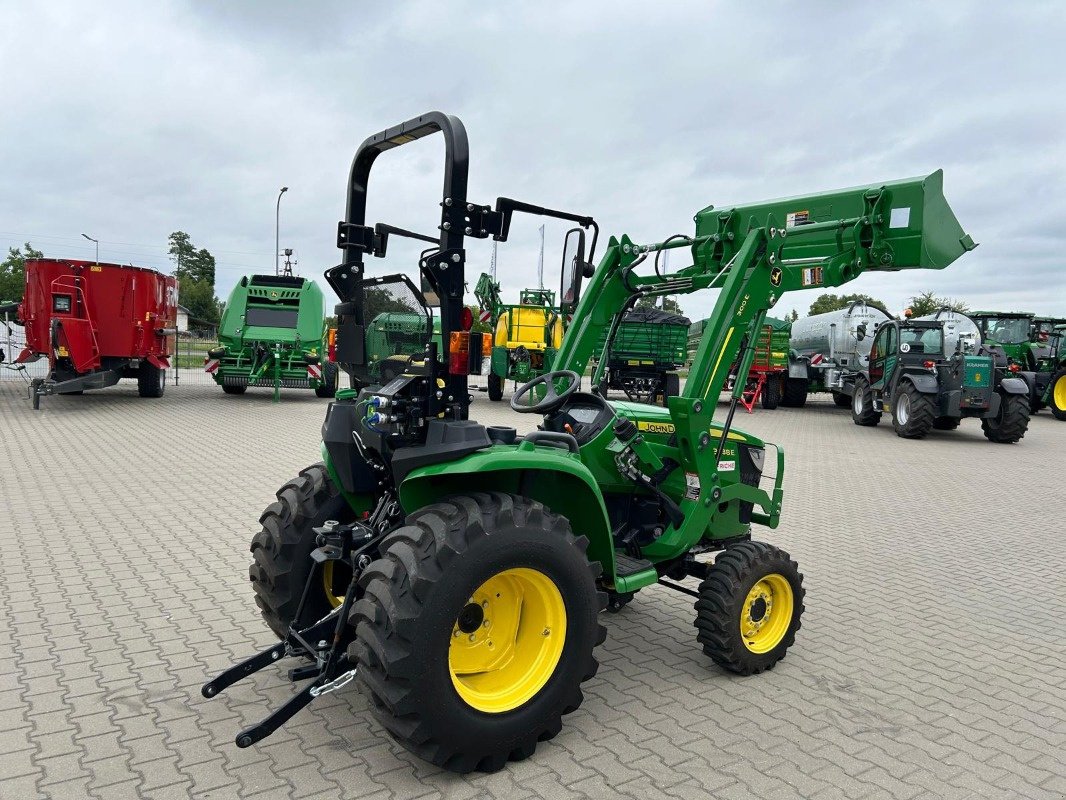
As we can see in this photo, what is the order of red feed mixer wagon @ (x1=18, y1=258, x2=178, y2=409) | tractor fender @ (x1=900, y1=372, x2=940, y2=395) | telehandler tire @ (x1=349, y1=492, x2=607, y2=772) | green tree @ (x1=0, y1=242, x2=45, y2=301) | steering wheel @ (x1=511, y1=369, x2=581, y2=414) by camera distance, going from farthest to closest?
green tree @ (x1=0, y1=242, x2=45, y2=301), tractor fender @ (x1=900, y1=372, x2=940, y2=395), red feed mixer wagon @ (x1=18, y1=258, x2=178, y2=409), steering wheel @ (x1=511, y1=369, x2=581, y2=414), telehandler tire @ (x1=349, y1=492, x2=607, y2=772)

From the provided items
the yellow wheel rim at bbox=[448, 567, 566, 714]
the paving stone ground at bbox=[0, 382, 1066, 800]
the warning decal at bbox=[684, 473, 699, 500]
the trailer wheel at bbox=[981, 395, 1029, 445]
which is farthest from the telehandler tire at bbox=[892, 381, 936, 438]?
the yellow wheel rim at bbox=[448, 567, 566, 714]

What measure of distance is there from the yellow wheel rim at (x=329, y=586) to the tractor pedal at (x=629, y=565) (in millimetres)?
1342

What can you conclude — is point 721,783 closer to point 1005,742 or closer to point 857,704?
point 857,704

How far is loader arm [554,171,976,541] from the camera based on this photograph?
403cm

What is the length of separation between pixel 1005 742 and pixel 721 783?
1.38 m

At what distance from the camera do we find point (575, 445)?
373cm

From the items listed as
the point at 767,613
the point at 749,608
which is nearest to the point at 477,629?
the point at 749,608

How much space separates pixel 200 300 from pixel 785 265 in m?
66.6

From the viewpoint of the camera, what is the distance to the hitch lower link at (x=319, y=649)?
2.91 metres

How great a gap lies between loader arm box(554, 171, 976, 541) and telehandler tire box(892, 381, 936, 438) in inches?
426

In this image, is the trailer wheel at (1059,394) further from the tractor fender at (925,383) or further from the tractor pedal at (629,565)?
the tractor pedal at (629,565)

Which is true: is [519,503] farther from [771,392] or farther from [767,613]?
[771,392]

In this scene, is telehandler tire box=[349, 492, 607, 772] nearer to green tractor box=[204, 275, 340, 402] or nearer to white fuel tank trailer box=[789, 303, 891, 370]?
green tractor box=[204, 275, 340, 402]

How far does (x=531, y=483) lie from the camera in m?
3.47
